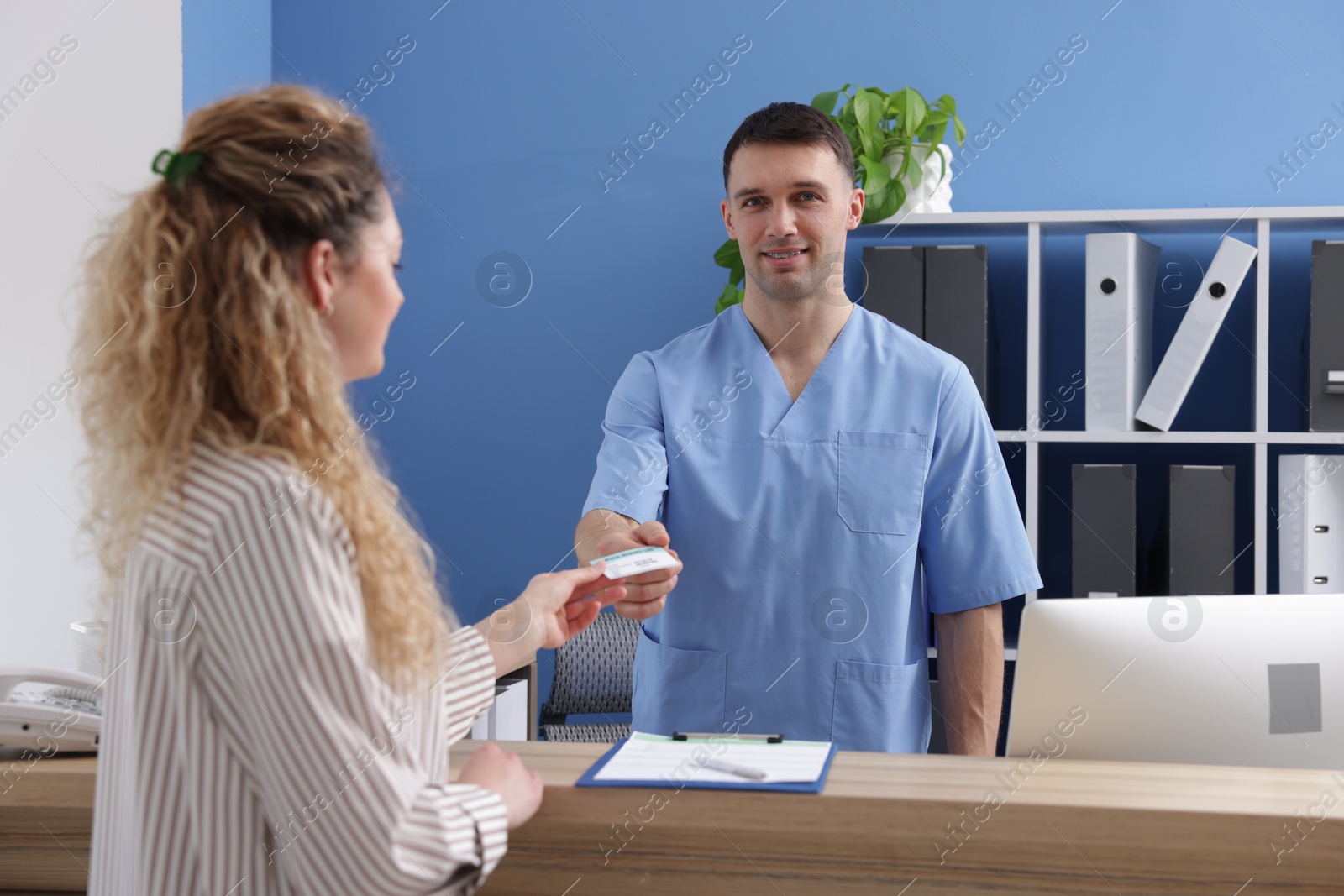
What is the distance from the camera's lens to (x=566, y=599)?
1.23 m

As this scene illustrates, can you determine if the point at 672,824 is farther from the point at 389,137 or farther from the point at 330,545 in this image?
the point at 389,137

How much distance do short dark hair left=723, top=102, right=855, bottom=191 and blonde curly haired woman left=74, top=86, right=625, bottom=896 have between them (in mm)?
905

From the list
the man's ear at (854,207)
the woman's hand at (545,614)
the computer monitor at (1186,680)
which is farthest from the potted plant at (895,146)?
the computer monitor at (1186,680)

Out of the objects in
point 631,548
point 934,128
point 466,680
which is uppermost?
point 934,128

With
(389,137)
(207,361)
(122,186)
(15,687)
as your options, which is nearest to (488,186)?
(389,137)

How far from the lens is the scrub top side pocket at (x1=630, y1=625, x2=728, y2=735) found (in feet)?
5.16

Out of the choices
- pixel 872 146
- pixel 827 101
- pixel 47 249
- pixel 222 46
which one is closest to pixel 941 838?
pixel 872 146

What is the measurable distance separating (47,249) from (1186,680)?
220 centimetres

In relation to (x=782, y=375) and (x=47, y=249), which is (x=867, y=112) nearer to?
(x=782, y=375)

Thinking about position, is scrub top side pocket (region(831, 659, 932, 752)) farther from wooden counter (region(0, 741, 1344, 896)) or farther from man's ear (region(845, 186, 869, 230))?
man's ear (region(845, 186, 869, 230))

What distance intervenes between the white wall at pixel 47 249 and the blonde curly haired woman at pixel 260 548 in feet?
5.04

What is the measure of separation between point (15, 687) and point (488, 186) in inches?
76.1

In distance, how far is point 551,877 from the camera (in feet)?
3.11

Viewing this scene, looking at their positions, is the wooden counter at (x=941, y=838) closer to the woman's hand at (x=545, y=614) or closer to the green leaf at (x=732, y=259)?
the woman's hand at (x=545, y=614)
